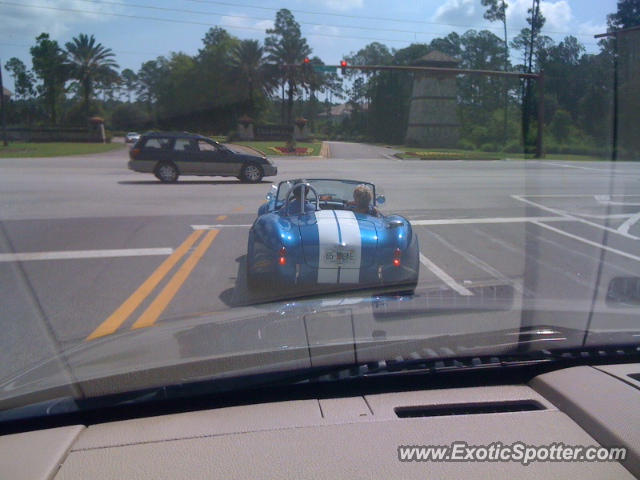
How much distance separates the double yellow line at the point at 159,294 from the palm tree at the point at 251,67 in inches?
2368

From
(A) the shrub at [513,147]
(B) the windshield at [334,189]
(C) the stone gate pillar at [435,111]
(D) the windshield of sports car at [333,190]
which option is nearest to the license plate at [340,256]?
(D) the windshield of sports car at [333,190]

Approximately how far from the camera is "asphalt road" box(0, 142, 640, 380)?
6.25 m

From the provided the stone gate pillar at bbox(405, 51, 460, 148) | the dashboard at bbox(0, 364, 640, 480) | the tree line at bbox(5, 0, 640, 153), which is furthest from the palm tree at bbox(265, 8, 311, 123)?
the dashboard at bbox(0, 364, 640, 480)

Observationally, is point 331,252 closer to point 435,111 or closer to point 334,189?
point 334,189

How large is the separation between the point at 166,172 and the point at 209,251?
12.9 m

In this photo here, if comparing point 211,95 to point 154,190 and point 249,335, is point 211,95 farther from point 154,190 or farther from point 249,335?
point 249,335

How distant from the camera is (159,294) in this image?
25.2 feet

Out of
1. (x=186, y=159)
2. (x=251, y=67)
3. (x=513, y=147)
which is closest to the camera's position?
(x=186, y=159)

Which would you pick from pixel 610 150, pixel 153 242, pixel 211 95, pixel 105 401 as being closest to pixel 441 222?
pixel 153 242

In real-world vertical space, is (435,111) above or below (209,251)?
above

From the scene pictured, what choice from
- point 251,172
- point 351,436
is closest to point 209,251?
point 351,436

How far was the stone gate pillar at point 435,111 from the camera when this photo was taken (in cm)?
6425

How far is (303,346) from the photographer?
3.25 m

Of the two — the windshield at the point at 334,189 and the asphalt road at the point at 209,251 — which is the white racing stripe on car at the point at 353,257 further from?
the windshield at the point at 334,189
